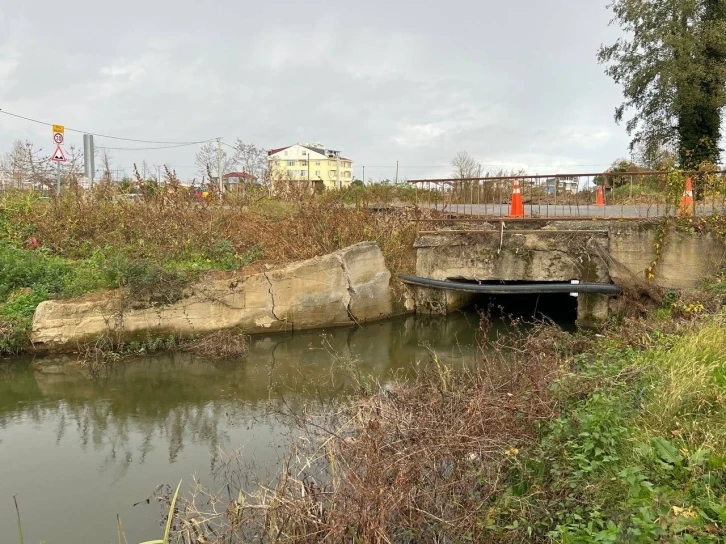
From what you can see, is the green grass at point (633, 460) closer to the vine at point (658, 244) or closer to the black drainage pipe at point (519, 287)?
the black drainage pipe at point (519, 287)

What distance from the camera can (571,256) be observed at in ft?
36.6

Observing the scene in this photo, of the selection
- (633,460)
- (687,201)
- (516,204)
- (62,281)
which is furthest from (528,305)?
Result: (633,460)

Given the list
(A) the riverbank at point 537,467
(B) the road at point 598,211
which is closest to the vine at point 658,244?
(B) the road at point 598,211

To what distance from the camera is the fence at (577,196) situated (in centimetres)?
1004

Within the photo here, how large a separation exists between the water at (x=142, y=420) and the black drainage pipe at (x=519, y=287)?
1.12 m

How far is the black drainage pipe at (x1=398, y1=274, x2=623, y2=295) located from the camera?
1062cm

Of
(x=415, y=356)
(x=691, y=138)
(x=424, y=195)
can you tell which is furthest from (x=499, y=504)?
(x=691, y=138)

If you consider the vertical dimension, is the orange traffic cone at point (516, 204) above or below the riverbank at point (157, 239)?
above

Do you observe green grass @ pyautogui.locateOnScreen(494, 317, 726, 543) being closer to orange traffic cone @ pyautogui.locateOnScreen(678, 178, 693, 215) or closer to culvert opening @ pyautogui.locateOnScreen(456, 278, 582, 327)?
orange traffic cone @ pyautogui.locateOnScreen(678, 178, 693, 215)

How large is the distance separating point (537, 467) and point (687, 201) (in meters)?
8.41

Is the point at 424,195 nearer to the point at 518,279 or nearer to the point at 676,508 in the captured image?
the point at 518,279

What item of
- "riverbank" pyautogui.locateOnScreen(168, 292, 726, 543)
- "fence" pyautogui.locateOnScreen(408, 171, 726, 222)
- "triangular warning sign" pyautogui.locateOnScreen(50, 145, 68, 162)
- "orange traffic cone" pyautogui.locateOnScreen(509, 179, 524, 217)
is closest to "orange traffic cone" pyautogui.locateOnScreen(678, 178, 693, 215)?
"fence" pyautogui.locateOnScreen(408, 171, 726, 222)

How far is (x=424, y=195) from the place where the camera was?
15.2m

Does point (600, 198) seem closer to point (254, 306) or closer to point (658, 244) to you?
point (658, 244)
